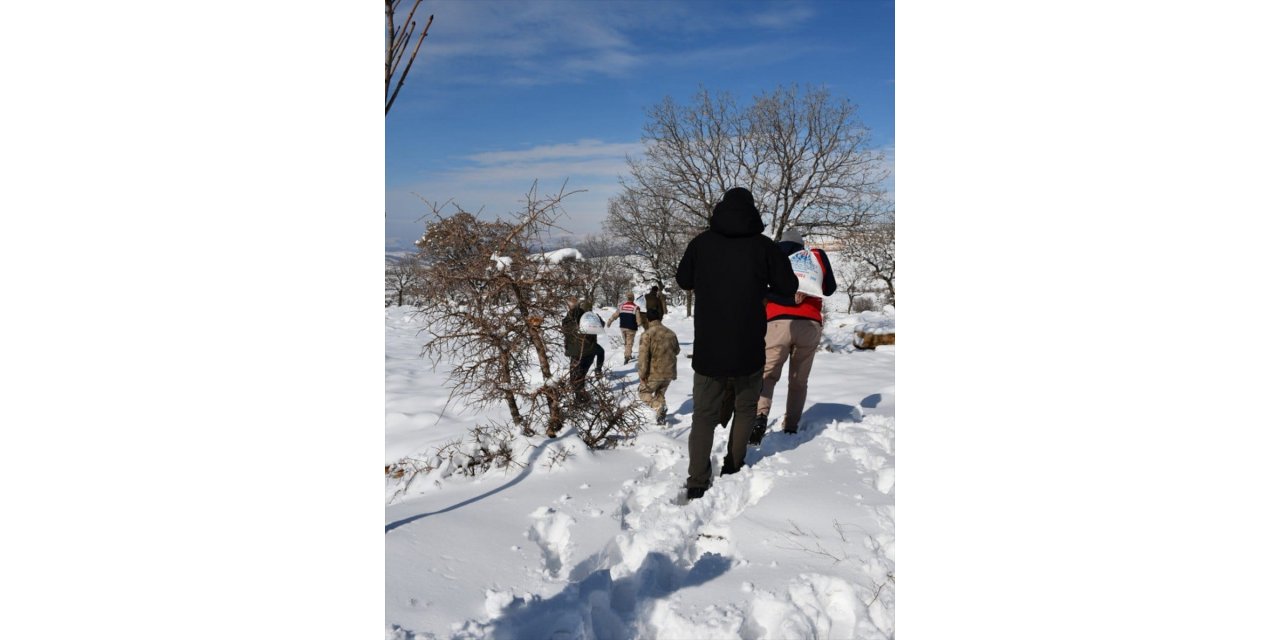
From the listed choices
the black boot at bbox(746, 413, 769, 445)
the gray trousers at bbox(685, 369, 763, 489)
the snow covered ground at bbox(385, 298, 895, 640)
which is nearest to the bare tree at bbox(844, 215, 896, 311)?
the black boot at bbox(746, 413, 769, 445)

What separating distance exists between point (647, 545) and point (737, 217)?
158cm

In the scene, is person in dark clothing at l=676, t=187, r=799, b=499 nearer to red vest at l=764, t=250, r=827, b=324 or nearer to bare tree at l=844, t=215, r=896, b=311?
red vest at l=764, t=250, r=827, b=324

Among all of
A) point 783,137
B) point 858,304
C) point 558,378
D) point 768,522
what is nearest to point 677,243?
point 783,137

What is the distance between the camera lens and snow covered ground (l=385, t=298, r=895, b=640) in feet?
6.25

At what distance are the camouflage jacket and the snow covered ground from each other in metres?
1.27

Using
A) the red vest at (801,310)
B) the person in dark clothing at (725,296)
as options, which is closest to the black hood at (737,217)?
the person in dark clothing at (725,296)

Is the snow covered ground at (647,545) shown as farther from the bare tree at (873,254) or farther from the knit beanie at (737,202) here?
the bare tree at (873,254)

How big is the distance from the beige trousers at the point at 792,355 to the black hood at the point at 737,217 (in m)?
1.25

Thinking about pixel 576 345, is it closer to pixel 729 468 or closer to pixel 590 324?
pixel 590 324

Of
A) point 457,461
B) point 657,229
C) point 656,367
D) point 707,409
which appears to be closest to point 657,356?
point 656,367

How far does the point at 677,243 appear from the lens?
2028cm

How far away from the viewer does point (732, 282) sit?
301 cm
